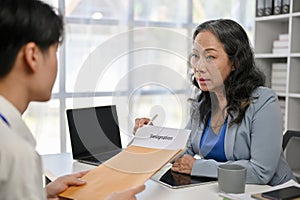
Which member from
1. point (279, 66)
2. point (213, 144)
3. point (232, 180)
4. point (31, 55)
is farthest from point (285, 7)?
point (31, 55)

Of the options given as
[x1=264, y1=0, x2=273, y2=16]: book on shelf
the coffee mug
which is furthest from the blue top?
[x1=264, y1=0, x2=273, y2=16]: book on shelf

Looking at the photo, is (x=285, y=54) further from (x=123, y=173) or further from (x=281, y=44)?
(x=123, y=173)

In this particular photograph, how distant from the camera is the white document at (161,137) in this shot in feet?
3.90

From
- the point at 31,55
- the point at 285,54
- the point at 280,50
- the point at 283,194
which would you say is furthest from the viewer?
the point at 280,50

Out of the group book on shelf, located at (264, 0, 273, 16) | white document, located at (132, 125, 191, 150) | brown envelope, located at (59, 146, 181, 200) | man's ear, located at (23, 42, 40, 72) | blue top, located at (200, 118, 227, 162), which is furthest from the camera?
book on shelf, located at (264, 0, 273, 16)

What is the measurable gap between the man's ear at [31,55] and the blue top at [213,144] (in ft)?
3.33

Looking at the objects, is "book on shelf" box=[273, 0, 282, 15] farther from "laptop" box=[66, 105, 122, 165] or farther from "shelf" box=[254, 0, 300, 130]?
"laptop" box=[66, 105, 122, 165]

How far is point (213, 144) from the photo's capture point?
162 centimetres

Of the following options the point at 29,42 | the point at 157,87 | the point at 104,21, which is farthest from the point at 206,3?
the point at 29,42

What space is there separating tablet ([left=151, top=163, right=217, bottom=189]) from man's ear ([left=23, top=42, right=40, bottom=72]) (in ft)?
2.21

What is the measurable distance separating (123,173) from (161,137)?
172 millimetres

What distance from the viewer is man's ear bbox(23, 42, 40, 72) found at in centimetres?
76

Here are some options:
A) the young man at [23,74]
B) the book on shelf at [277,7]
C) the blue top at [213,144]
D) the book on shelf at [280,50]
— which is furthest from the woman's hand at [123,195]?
the book on shelf at [277,7]

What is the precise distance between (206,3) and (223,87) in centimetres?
193
